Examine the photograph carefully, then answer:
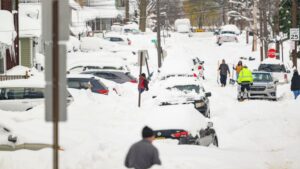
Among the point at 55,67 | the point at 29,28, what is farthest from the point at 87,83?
the point at 29,28

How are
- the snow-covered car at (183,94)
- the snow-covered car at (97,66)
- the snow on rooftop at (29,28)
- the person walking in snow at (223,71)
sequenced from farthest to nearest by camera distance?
1. the snow on rooftop at (29,28)
2. the person walking in snow at (223,71)
3. the snow-covered car at (97,66)
4. the snow-covered car at (183,94)

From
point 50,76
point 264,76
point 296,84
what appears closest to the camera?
point 50,76

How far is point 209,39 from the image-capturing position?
9162cm

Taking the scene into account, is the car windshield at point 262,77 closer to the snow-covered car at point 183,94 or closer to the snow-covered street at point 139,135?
the snow-covered street at point 139,135

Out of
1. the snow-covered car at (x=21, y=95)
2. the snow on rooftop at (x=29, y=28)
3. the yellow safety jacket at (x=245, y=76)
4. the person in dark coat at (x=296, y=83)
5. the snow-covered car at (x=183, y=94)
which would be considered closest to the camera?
the snow-covered car at (x=21, y=95)

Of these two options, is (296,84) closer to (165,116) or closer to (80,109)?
(80,109)

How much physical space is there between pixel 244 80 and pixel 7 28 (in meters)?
13.4

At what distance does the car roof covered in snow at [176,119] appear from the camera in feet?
51.7

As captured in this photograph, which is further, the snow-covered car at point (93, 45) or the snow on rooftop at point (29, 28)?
the snow-covered car at point (93, 45)

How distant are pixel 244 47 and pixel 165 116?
2486 inches

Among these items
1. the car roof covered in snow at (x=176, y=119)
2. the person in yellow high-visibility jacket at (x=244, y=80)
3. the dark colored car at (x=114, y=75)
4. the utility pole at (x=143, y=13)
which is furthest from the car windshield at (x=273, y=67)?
the utility pole at (x=143, y=13)

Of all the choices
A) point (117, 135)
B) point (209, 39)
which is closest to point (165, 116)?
point (117, 135)

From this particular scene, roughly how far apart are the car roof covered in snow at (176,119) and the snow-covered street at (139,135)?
0.45 m

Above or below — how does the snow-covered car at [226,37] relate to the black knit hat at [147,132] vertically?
above
